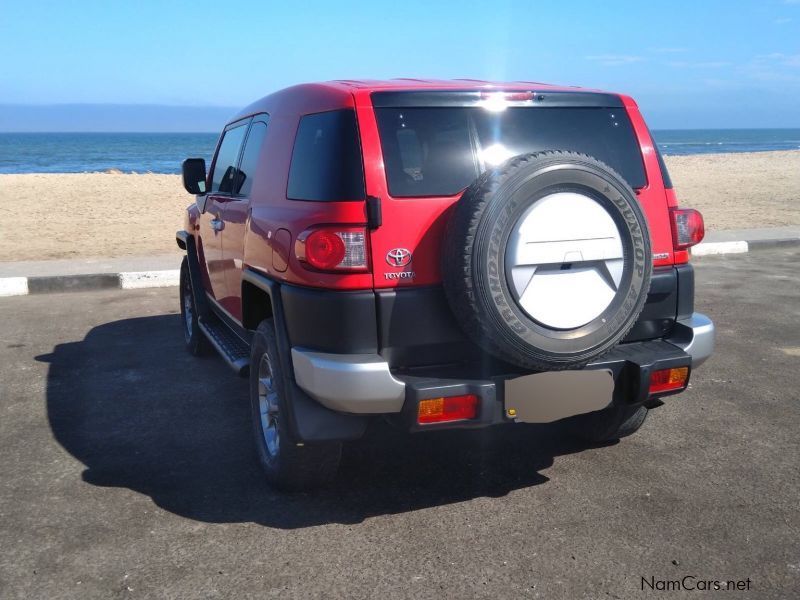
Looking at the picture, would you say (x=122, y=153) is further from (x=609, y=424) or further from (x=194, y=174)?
(x=609, y=424)

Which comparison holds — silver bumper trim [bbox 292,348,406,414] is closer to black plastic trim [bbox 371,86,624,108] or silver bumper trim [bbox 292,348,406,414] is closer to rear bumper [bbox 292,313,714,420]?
rear bumper [bbox 292,313,714,420]

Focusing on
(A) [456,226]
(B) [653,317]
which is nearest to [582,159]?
(A) [456,226]

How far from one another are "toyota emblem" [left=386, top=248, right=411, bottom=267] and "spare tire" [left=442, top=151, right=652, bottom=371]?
0.50 ft

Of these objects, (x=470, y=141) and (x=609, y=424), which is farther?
(x=609, y=424)

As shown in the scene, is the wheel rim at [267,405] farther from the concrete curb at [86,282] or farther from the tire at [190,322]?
the concrete curb at [86,282]

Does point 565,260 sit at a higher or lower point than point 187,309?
higher

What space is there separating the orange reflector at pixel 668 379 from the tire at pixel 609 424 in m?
0.57

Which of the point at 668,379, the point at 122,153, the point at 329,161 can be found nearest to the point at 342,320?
the point at 329,161

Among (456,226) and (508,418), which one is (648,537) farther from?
(456,226)

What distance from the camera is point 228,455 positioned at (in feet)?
13.5

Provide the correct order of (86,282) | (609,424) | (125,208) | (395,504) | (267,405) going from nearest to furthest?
1. (395,504)
2. (267,405)
3. (609,424)
4. (86,282)
5. (125,208)

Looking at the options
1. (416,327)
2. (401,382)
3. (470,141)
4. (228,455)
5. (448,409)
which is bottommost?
(228,455)

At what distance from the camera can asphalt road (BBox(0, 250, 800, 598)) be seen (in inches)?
113

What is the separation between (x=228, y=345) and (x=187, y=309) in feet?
5.94
